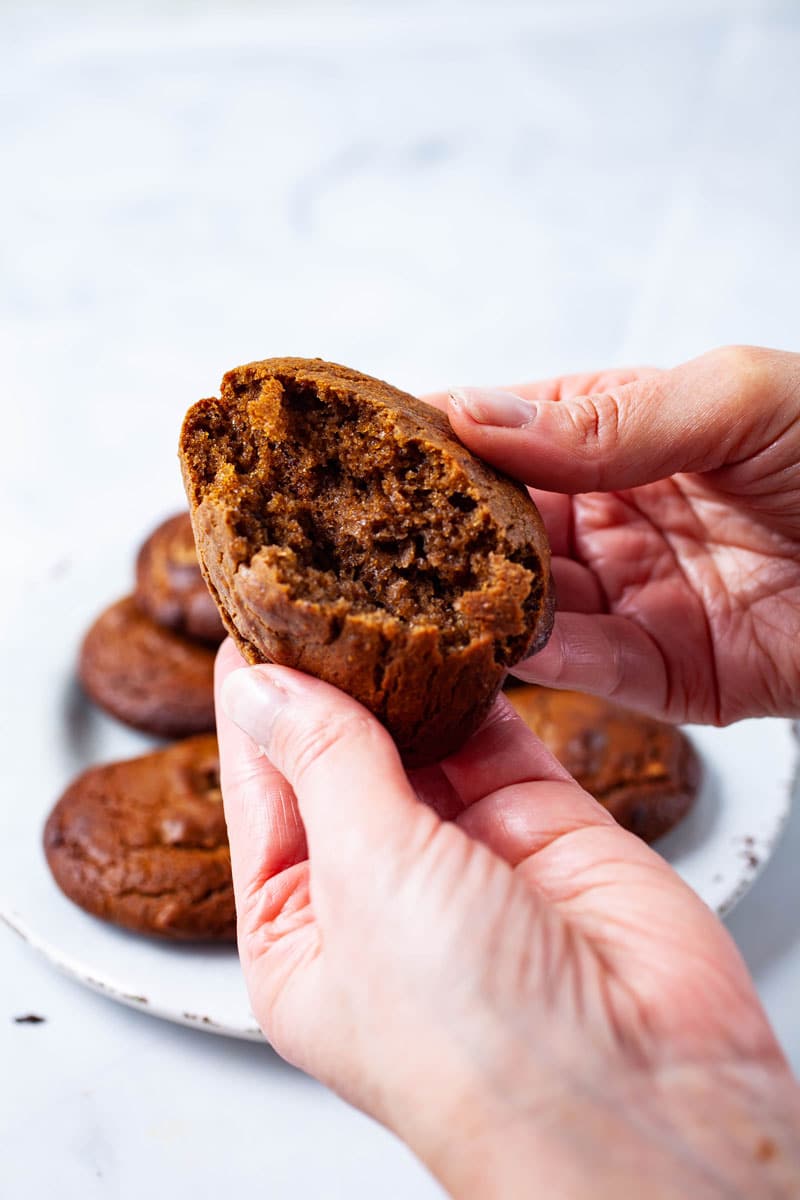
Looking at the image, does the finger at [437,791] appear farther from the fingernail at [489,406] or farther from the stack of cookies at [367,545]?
the fingernail at [489,406]

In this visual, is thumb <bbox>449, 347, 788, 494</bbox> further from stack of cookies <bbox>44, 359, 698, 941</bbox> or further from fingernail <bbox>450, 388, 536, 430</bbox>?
stack of cookies <bbox>44, 359, 698, 941</bbox>

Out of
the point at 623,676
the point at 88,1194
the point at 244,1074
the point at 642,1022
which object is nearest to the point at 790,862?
the point at 623,676

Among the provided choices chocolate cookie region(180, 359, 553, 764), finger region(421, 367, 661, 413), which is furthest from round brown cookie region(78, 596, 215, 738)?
chocolate cookie region(180, 359, 553, 764)

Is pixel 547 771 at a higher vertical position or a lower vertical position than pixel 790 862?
higher

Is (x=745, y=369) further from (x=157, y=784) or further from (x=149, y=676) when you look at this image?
(x=149, y=676)

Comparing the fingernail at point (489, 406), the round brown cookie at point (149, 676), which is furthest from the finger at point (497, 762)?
the round brown cookie at point (149, 676)

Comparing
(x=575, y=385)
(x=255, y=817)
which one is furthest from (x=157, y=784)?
(x=575, y=385)

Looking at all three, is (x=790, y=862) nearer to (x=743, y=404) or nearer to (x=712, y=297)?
(x=743, y=404)
